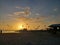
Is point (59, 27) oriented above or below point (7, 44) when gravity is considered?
above

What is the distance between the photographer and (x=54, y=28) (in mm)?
44594

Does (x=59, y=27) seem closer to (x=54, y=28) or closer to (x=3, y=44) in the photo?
(x=54, y=28)

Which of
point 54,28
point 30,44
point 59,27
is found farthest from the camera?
point 59,27

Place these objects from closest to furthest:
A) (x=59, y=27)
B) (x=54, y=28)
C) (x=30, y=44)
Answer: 1. (x=30, y=44)
2. (x=54, y=28)
3. (x=59, y=27)

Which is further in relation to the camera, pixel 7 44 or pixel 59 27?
pixel 59 27

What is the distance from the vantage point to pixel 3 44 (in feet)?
84.5

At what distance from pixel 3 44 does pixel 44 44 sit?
23.8 ft

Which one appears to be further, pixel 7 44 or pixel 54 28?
pixel 54 28

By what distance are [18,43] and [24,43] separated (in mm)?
1125

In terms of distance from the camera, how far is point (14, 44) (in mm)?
26016

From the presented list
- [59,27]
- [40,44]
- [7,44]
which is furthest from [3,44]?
[59,27]

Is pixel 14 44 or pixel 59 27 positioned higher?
pixel 59 27

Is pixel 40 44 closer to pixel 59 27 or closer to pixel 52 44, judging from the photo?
pixel 52 44

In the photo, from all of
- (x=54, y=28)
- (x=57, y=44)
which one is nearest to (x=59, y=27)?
(x=54, y=28)
